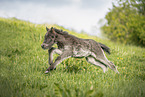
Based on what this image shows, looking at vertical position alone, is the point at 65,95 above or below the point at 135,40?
below

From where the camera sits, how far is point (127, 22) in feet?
58.4

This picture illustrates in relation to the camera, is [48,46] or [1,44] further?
[1,44]

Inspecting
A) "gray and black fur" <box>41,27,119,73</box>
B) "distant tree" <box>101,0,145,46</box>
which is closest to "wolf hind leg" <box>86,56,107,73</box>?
"gray and black fur" <box>41,27,119,73</box>

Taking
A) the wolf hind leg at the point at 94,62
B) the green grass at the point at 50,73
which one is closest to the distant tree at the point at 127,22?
the green grass at the point at 50,73

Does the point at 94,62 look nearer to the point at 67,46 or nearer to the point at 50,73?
the point at 67,46

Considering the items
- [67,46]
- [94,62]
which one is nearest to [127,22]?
[94,62]

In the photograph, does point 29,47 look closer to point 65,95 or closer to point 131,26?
point 65,95

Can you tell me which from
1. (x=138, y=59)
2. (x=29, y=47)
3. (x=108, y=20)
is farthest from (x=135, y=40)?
(x=29, y=47)

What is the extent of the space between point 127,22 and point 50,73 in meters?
15.7

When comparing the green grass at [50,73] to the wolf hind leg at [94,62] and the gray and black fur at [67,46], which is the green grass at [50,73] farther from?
the gray and black fur at [67,46]

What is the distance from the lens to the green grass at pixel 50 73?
3.45 m

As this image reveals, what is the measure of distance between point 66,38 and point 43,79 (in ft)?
5.09

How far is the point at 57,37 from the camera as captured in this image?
15.3ft

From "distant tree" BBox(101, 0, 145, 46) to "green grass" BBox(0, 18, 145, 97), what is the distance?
8066 mm
